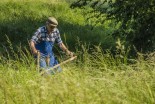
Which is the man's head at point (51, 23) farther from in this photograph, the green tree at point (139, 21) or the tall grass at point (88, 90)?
the tall grass at point (88, 90)

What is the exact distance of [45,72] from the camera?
652cm

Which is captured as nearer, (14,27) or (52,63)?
(52,63)

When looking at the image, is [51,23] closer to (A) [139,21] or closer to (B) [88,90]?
(A) [139,21]

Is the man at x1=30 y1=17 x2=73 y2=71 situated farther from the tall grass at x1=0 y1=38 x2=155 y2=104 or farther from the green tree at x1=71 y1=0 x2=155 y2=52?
the tall grass at x1=0 y1=38 x2=155 y2=104

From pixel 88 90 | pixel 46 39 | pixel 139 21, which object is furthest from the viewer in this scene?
pixel 139 21

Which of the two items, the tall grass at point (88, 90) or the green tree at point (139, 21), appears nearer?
the tall grass at point (88, 90)

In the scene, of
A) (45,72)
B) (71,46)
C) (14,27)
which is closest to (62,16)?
(14,27)

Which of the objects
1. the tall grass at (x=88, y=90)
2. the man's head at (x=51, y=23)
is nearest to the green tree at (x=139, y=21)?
the man's head at (x=51, y=23)

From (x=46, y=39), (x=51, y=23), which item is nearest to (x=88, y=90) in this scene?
(x=51, y=23)

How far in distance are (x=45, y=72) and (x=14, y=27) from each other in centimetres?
1402

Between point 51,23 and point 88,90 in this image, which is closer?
point 88,90

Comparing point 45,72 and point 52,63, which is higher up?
point 45,72

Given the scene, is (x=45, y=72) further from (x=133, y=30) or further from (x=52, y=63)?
(x=133, y=30)

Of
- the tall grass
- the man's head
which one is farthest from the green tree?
the tall grass
